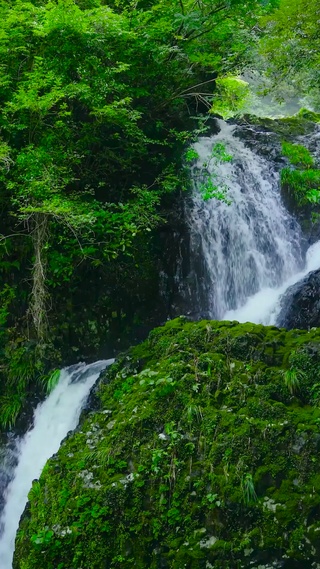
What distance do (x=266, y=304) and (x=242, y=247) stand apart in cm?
147

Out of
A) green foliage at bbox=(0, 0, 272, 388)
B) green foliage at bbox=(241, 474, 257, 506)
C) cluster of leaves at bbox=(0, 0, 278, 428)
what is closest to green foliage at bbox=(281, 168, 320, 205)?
green foliage at bbox=(0, 0, 272, 388)

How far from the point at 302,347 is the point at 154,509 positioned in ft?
6.64

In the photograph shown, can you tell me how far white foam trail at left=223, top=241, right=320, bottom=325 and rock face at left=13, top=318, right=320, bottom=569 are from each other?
2.46 m

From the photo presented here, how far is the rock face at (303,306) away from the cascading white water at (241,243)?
0.48 m

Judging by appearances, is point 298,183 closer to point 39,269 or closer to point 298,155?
point 298,155

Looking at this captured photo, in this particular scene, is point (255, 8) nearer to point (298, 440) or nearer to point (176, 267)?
point (176, 267)

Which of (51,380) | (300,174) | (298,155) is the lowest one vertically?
(51,380)

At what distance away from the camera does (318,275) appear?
6.93 m

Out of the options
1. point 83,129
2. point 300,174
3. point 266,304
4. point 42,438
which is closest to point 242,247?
point 266,304

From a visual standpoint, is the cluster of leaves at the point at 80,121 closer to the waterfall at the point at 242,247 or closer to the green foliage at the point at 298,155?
the waterfall at the point at 242,247

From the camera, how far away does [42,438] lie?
5.80 meters

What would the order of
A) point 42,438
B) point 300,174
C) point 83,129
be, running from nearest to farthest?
1. point 42,438
2. point 83,129
3. point 300,174

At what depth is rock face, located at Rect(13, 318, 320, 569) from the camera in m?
3.44

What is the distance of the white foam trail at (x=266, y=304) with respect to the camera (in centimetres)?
718
